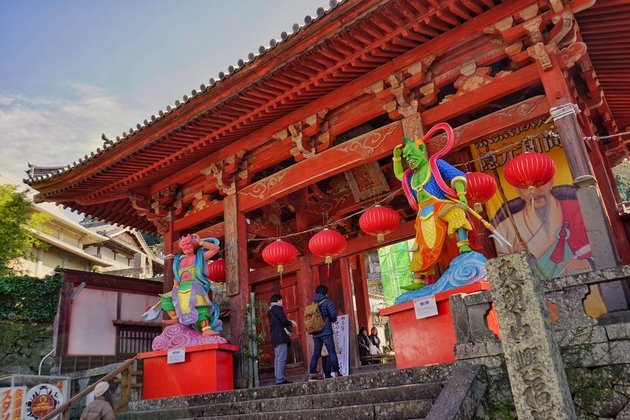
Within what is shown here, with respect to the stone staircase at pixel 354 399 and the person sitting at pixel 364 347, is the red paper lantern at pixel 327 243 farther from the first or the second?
the person sitting at pixel 364 347

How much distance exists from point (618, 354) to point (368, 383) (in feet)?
8.30

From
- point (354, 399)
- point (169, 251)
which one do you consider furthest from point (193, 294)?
point (354, 399)

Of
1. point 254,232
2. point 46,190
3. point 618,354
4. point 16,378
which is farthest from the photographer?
point 254,232

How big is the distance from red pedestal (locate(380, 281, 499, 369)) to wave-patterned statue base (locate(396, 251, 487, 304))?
104mm

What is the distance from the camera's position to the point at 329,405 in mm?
5469

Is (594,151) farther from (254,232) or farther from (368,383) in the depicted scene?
(254,232)

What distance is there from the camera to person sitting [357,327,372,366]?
11.5 meters

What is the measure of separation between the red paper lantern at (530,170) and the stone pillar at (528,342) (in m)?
2.80

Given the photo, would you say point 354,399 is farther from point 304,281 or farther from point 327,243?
point 304,281

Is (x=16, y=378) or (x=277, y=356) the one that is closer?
(x=277, y=356)

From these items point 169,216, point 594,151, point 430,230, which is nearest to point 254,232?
point 169,216

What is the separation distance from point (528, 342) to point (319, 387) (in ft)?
9.19

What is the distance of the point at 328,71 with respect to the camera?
7992 millimetres

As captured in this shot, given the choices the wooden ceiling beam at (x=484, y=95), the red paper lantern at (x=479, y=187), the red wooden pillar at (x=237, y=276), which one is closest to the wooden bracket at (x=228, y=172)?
the red wooden pillar at (x=237, y=276)
